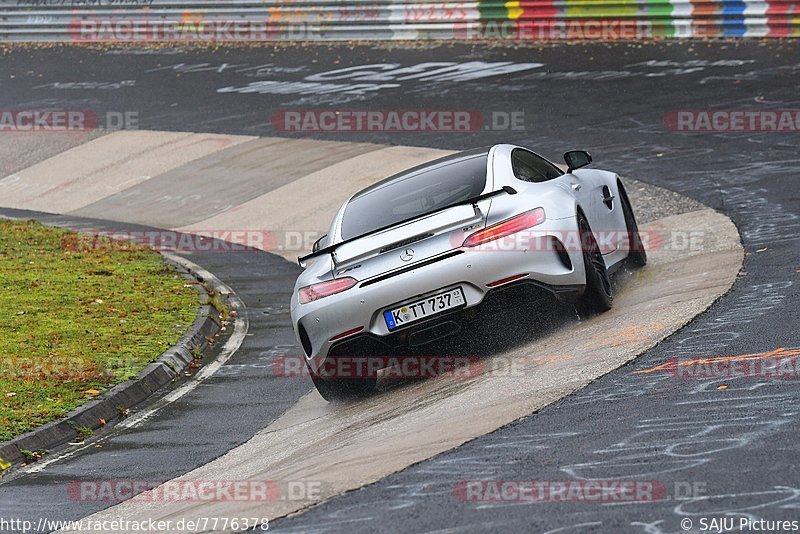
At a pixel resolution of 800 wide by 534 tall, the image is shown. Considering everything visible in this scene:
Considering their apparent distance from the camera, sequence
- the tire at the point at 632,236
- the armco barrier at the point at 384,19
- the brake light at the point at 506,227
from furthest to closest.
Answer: the armco barrier at the point at 384,19, the tire at the point at 632,236, the brake light at the point at 506,227

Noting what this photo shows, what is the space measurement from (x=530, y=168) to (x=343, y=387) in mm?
2135

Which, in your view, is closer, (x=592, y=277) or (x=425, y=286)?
(x=425, y=286)

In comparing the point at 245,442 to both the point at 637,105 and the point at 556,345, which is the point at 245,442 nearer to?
the point at 556,345

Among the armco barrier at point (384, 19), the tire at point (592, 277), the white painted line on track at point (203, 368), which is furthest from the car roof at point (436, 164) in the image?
the armco barrier at point (384, 19)

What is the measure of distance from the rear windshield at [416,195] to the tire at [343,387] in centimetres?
99

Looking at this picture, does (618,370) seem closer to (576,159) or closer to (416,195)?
(416,195)

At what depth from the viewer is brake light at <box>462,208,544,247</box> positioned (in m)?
8.22

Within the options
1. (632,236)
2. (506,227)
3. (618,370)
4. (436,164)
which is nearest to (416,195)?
(436,164)

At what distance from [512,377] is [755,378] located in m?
1.61

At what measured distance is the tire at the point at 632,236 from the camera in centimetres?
1052

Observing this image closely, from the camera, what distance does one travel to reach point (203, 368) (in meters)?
10.9

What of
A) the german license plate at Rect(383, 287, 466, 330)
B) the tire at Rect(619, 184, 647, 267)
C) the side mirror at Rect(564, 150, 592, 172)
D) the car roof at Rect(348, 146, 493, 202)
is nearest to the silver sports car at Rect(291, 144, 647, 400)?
the german license plate at Rect(383, 287, 466, 330)

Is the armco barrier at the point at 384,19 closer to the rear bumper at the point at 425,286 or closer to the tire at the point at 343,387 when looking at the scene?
the rear bumper at the point at 425,286

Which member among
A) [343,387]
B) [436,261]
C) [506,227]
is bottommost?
[343,387]
